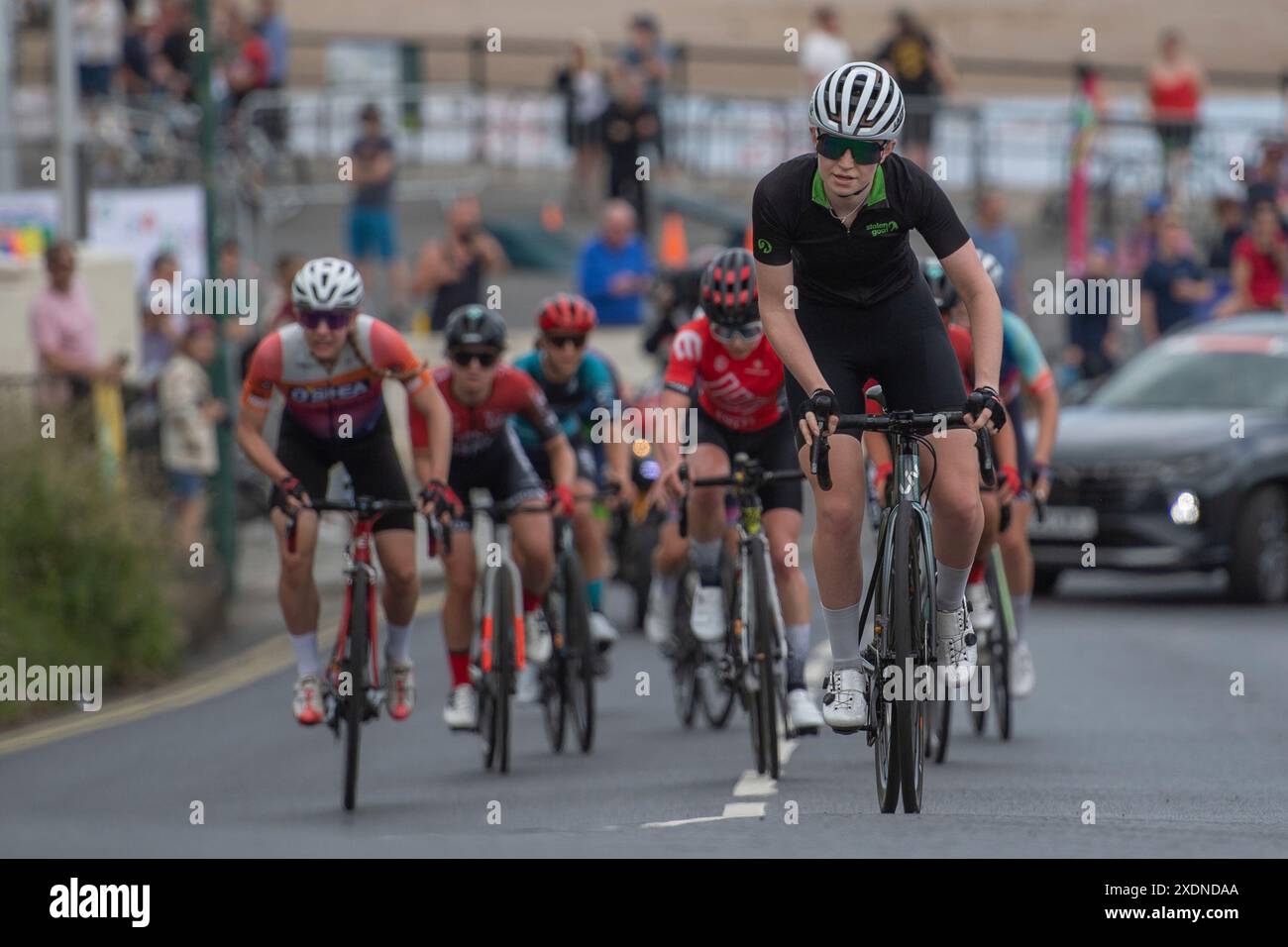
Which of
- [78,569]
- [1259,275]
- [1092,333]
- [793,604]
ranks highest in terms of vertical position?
[1259,275]

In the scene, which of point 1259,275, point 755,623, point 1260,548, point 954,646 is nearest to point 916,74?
point 1259,275

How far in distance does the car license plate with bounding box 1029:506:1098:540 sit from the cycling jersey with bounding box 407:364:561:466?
21.9 ft

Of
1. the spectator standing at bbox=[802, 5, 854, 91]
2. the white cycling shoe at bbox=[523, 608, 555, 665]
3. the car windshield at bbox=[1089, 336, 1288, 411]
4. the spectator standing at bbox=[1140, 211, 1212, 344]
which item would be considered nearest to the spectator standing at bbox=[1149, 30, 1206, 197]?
the spectator standing at bbox=[1140, 211, 1212, 344]

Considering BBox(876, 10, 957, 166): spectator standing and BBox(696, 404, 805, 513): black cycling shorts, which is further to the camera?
BBox(876, 10, 957, 166): spectator standing

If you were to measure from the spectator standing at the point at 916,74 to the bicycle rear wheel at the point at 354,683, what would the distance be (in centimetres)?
1611

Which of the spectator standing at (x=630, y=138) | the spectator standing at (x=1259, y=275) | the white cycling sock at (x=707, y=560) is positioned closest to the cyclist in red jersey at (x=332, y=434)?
the white cycling sock at (x=707, y=560)

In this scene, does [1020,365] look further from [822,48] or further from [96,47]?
[96,47]

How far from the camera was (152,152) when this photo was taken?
23.5 meters

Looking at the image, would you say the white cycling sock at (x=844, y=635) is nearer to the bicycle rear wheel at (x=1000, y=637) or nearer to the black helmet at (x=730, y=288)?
the black helmet at (x=730, y=288)

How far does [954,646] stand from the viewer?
344 inches

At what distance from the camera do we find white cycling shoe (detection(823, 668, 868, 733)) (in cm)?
857

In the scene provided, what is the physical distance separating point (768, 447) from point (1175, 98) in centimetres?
1673

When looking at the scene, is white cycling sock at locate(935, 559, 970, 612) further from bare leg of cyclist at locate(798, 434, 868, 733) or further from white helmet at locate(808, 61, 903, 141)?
white helmet at locate(808, 61, 903, 141)
